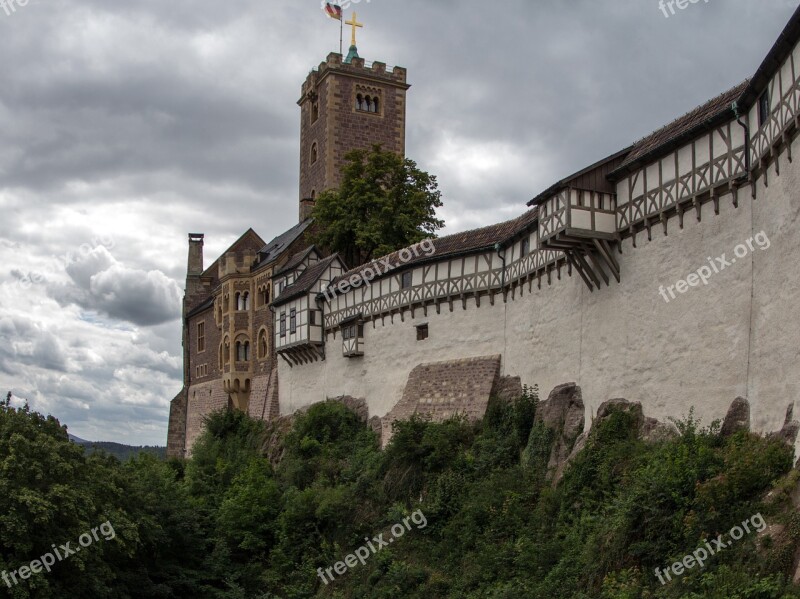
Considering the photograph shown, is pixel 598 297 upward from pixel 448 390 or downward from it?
upward

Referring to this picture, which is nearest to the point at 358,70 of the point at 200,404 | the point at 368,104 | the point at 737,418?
the point at 368,104

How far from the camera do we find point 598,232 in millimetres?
23734

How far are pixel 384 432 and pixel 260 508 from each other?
5137 mm

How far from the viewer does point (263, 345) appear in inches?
1869

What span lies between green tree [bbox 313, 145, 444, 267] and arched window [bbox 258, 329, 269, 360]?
5412 millimetres

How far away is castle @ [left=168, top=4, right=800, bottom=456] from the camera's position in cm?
1833

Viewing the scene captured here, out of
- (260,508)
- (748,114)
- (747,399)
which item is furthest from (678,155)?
(260,508)

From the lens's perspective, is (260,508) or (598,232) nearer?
(598,232)

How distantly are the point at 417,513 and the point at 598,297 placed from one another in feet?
25.7

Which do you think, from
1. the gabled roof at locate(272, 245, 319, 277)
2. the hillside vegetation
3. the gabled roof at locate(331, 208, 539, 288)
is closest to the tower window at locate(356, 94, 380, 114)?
the gabled roof at locate(272, 245, 319, 277)

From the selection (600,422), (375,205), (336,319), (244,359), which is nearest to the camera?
(600,422)

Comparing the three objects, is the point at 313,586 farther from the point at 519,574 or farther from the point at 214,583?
the point at 519,574

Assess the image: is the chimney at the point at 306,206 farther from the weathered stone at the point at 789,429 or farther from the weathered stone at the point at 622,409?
the weathered stone at the point at 789,429

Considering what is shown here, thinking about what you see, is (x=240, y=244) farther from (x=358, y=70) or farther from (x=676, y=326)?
(x=676, y=326)
